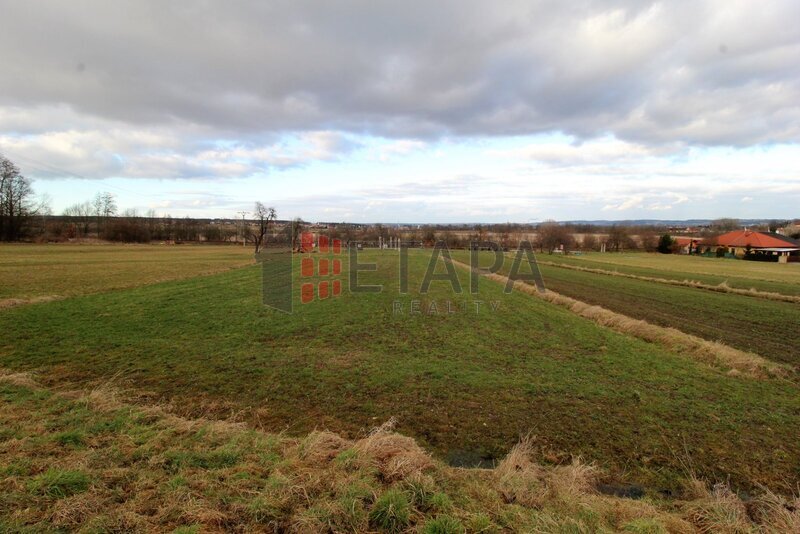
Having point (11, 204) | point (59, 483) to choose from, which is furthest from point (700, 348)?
point (11, 204)

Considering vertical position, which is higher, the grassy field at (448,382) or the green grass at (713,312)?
the grassy field at (448,382)

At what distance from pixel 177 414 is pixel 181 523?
4083 mm

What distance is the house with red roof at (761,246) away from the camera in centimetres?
7612

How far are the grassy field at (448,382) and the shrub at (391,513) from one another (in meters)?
2.60

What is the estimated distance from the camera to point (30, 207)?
2719 inches

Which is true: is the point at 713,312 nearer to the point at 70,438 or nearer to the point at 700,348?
the point at 700,348

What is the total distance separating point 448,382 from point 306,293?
671 inches

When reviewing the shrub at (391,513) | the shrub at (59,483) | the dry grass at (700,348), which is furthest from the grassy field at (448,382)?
the shrub at (59,483)

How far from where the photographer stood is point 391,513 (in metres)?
3.75

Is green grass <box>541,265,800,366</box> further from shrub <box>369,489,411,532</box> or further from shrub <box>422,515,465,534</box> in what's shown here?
shrub <box>369,489,411,532</box>

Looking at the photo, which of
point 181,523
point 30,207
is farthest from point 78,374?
point 30,207

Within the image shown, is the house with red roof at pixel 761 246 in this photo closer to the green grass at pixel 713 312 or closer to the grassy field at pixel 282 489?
the green grass at pixel 713 312

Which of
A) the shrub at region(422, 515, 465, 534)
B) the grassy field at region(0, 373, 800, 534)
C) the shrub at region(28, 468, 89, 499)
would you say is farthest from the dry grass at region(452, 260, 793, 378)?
the shrub at region(28, 468, 89, 499)

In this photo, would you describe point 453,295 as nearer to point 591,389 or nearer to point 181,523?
point 591,389
